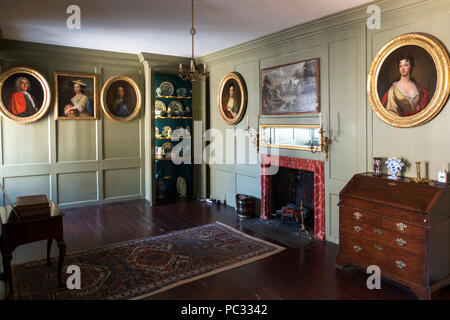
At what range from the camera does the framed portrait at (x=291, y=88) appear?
4613mm

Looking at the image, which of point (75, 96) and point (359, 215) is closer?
point (359, 215)

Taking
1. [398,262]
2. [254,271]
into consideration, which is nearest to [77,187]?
[254,271]

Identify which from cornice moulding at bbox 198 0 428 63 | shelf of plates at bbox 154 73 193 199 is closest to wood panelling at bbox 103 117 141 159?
shelf of plates at bbox 154 73 193 199

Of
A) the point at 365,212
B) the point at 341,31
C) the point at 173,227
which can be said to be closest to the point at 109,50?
the point at 173,227

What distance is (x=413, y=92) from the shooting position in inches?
138

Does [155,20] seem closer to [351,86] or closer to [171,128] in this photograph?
[351,86]

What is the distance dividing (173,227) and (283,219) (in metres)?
1.74

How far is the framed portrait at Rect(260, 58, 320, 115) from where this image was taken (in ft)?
15.1

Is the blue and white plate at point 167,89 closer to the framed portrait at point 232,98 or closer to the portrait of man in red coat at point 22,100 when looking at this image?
the framed portrait at point 232,98

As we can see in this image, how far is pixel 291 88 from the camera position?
16.2ft

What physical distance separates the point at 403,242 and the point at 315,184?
1695 millimetres

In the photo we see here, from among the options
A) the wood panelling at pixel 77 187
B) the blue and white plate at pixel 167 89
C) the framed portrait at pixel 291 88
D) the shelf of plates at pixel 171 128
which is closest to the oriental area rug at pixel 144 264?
the framed portrait at pixel 291 88

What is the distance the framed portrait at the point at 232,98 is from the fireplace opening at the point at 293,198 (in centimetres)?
132
